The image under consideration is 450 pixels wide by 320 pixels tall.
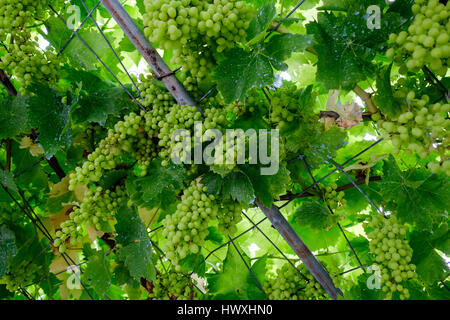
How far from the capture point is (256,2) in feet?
4.83

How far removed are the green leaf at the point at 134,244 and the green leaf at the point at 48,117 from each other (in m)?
0.35

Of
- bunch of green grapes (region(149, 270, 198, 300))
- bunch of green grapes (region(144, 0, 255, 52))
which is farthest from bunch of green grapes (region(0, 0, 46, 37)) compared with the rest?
bunch of green grapes (region(149, 270, 198, 300))

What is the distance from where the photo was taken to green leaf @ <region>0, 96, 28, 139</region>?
1487 mm

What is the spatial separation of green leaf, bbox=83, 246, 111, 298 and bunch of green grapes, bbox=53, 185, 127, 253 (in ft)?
0.72

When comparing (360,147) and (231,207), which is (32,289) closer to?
(231,207)

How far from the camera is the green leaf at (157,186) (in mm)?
1257

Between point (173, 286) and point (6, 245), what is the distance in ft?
2.61

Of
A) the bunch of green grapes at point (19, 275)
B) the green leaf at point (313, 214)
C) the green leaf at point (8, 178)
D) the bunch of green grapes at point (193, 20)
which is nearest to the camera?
the bunch of green grapes at point (193, 20)

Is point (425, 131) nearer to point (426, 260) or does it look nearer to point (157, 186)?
point (426, 260)

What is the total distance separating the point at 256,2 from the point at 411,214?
3.23ft

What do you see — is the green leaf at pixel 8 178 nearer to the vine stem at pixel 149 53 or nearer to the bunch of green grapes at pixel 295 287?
the vine stem at pixel 149 53

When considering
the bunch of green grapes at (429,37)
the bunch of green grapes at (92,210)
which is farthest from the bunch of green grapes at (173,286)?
the bunch of green grapes at (429,37)

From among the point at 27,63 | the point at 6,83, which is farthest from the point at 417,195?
the point at 6,83
